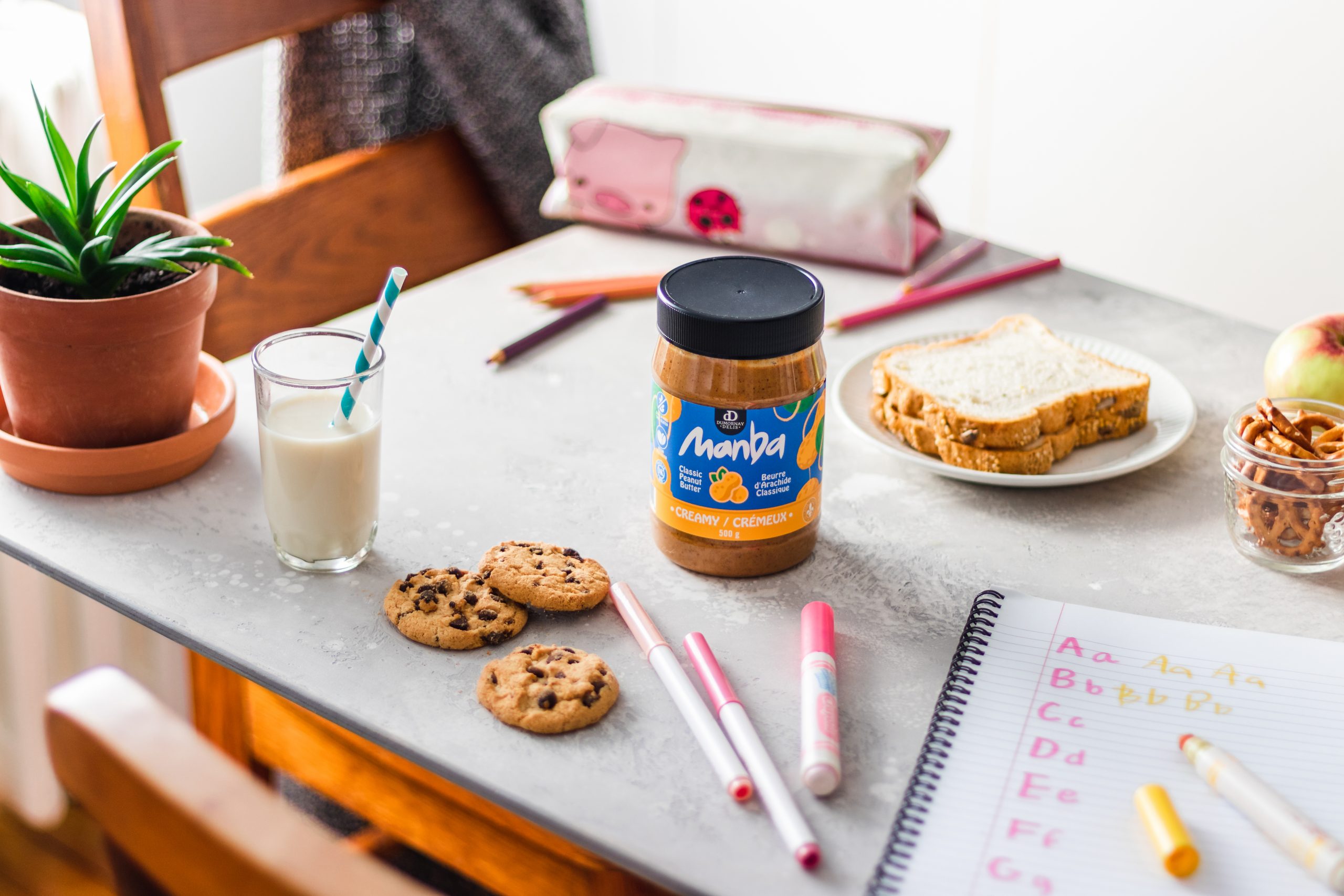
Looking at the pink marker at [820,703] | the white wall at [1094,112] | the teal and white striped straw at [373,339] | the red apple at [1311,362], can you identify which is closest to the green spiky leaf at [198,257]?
the teal and white striped straw at [373,339]

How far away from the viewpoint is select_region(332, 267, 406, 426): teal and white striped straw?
0.77m

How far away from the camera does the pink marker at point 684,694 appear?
62 cm

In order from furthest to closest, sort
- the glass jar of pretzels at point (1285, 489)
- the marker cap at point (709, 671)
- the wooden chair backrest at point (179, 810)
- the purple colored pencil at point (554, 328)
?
the purple colored pencil at point (554, 328), the glass jar of pretzels at point (1285, 489), the marker cap at point (709, 671), the wooden chair backrest at point (179, 810)

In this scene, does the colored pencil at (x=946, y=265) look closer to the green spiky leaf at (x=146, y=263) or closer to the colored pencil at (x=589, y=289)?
the colored pencil at (x=589, y=289)

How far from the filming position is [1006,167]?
255cm

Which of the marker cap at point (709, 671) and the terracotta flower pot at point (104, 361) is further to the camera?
the terracotta flower pot at point (104, 361)

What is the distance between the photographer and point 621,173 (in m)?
1.38

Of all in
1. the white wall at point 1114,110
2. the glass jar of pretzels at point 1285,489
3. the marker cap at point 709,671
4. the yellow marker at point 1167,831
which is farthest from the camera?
the white wall at point 1114,110

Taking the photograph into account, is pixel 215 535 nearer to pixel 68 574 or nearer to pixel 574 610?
pixel 68 574

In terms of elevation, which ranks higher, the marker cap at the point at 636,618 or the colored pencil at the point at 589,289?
the colored pencil at the point at 589,289

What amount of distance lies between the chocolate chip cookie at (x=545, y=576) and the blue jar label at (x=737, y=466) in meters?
0.07

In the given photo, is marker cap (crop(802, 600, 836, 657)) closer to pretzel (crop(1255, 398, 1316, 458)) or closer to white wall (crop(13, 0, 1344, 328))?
pretzel (crop(1255, 398, 1316, 458))

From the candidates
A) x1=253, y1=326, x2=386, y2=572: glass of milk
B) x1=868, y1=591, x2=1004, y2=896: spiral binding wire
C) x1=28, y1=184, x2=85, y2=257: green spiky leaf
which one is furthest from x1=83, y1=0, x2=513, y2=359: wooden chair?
x1=868, y1=591, x2=1004, y2=896: spiral binding wire

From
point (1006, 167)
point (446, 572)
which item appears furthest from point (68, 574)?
point (1006, 167)
